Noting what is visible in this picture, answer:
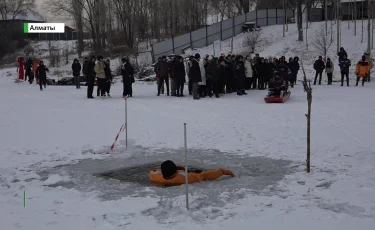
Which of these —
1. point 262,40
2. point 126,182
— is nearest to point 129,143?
point 126,182

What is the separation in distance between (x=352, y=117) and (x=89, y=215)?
9958 millimetres

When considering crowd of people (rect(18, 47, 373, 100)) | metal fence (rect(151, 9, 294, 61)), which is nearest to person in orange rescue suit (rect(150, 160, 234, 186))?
crowd of people (rect(18, 47, 373, 100))

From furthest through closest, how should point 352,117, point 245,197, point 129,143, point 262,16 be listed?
point 262,16, point 352,117, point 129,143, point 245,197

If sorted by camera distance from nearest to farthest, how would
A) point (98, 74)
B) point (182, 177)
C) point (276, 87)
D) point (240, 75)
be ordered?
point (182, 177) → point (276, 87) → point (98, 74) → point (240, 75)

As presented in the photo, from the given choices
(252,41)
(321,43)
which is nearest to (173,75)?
(252,41)

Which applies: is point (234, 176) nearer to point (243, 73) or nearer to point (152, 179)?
point (152, 179)

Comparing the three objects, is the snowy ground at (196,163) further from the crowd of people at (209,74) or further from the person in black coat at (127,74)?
the person in black coat at (127,74)

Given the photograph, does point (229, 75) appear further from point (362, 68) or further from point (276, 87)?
point (362, 68)

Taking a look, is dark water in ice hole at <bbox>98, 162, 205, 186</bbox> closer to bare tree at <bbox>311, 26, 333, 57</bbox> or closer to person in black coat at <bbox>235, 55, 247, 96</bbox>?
person in black coat at <bbox>235, 55, 247, 96</bbox>

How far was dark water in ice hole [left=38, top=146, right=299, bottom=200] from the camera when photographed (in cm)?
726

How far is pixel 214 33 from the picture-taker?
4528 cm

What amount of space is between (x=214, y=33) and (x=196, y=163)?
3727 cm

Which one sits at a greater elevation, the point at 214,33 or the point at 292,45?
the point at 214,33

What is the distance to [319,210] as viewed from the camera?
6102mm
